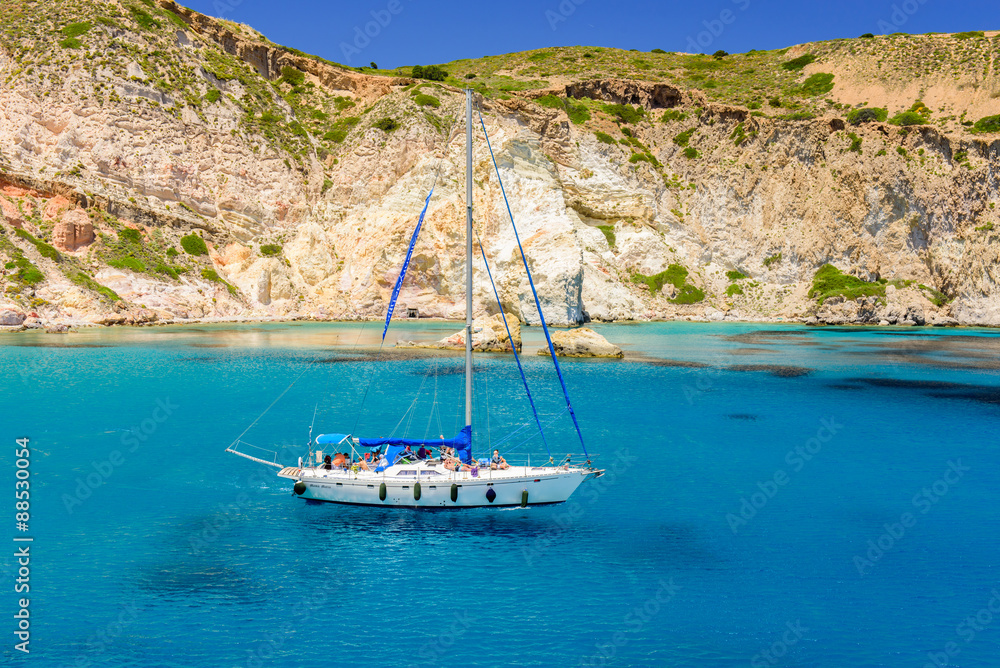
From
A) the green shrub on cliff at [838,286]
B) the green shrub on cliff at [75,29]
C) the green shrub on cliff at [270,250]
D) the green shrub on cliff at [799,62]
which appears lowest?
the green shrub on cliff at [838,286]

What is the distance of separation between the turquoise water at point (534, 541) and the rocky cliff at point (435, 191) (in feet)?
192

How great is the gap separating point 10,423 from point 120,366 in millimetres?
20441

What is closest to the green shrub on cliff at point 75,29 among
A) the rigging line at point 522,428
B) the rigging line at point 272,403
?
the rigging line at point 272,403

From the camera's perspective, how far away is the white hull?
2384 cm

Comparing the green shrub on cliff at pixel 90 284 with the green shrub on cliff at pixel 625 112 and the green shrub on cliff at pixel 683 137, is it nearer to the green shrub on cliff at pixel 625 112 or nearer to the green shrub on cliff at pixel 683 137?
the green shrub on cliff at pixel 625 112

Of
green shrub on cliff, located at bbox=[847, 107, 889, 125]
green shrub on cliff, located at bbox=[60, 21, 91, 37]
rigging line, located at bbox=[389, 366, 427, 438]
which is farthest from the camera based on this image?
green shrub on cliff, located at bbox=[847, 107, 889, 125]

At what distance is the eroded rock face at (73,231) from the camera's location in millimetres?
91625

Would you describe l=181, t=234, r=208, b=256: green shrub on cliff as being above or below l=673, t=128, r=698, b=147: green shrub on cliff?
below

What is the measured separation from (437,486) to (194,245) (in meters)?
93.2

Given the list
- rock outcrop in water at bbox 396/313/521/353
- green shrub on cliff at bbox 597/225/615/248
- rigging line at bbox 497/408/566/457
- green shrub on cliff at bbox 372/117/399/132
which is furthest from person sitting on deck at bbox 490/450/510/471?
green shrub on cliff at bbox 372/117/399/132

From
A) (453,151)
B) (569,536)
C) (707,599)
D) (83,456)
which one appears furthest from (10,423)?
(453,151)

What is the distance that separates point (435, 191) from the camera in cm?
11444

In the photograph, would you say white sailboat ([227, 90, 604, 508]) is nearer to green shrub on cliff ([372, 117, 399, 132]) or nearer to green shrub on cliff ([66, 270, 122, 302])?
green shrub on cliff ([66, 270, 122, 302])

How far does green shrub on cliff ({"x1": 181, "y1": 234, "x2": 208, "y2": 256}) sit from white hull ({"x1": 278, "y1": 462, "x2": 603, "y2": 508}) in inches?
3515
